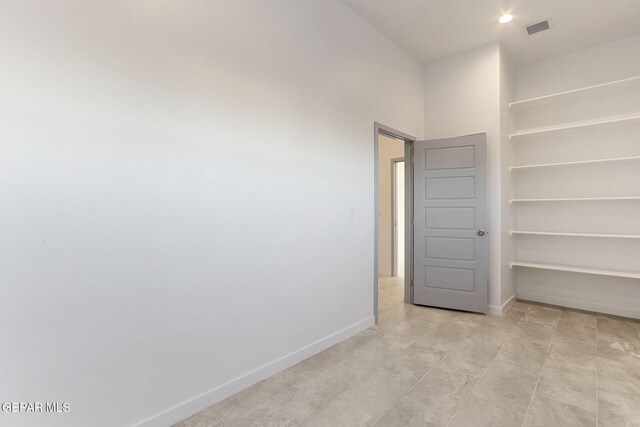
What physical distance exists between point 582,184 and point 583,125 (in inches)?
28.6

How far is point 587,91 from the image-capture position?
3.62m

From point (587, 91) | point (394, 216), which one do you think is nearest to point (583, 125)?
point (587, 91)

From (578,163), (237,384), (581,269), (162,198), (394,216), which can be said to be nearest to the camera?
(162,198)

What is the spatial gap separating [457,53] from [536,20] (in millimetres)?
851

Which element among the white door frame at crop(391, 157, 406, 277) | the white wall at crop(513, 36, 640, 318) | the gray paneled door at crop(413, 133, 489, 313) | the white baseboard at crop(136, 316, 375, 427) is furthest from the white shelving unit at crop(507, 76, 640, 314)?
the white baseboard at crop(136, 316, 375, 427)

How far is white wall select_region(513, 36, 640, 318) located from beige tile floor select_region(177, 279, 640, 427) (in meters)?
0.67

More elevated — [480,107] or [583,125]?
[480,107]

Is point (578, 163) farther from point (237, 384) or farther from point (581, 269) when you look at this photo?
point (237, 384)

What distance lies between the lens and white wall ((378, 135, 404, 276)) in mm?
5652

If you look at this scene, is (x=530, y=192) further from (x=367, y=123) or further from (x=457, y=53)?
(x=367, y=123)

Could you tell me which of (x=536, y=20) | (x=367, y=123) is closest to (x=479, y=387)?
(x=367, y=123)

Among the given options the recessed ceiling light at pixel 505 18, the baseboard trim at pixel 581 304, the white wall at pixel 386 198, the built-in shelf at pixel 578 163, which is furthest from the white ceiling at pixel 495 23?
the baseboard trim at pixel 581 304

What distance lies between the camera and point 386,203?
5758 mm

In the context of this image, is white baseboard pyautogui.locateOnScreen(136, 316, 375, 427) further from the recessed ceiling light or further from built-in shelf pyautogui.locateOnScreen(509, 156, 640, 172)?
the recessed ceiling light
